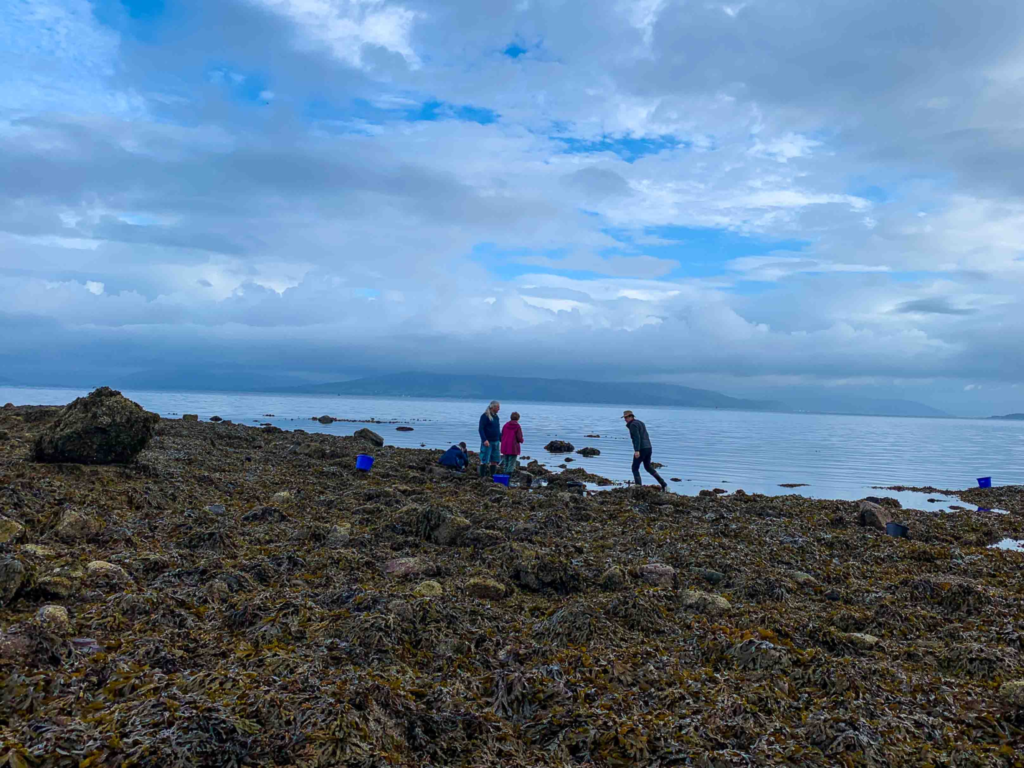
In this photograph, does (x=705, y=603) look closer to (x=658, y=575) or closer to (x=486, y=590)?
(x=658, y=575)

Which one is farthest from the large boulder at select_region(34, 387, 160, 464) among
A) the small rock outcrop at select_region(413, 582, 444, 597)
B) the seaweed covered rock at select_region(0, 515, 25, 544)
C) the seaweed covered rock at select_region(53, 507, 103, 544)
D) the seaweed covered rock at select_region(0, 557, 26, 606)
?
the small rock outcrop at select_region(413, 582, 444, 597)

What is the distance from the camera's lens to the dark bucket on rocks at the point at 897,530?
13148 millimetres

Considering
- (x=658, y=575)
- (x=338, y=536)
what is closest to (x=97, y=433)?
(x=338, y=536)

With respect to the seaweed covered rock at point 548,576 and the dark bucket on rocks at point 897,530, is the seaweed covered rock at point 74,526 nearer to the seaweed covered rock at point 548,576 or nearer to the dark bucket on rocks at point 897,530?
the seaweed covered rock at point 548,576

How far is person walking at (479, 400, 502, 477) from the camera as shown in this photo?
62.6 feet

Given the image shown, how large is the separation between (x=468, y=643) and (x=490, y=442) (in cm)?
1335

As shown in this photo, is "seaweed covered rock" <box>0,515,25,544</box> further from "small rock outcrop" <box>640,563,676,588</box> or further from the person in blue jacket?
the person in blue jacket

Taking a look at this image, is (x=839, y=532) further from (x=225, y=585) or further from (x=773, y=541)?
(x=225, y=585)

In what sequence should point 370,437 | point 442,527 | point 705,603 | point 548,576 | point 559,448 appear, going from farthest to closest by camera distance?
point 559,448, point 370,437, point 442,527, point 548,576, point 705,603

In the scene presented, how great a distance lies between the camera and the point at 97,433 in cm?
1277

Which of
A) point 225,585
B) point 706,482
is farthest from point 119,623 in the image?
point 706,482

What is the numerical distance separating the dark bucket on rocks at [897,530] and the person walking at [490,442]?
10200 millimetres

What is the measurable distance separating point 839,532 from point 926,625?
6.35 m

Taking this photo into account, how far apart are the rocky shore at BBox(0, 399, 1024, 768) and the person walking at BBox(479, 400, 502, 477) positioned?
24.5ft
